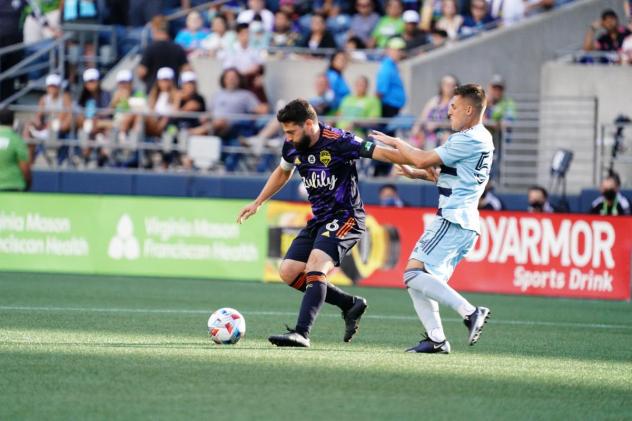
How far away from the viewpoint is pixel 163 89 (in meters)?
22.5

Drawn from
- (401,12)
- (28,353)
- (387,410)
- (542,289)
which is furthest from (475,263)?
(387,410)

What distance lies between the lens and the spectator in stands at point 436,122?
811 inches

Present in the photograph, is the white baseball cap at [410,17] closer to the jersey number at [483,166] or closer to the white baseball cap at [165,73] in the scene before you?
the white baseball cap at [165,73]

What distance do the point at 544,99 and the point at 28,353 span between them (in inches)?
546

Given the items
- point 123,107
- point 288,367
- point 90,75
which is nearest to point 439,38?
point 123,107

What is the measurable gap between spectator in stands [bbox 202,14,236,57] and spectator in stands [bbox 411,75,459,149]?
413 cm

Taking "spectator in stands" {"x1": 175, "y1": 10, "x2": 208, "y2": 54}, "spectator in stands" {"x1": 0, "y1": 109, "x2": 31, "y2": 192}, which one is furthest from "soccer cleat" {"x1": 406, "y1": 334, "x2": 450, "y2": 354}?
"spectator in stands" {"x1": 175, "y1": 10, "x2": 208, "y2": 54}

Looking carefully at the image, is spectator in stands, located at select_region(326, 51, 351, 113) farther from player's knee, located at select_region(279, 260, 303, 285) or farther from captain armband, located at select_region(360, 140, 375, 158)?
captain armband, located at select_region(360, 140, 375, 158)


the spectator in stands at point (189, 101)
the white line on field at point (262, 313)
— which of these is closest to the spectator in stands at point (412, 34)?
the spectator in stands at point (189, 101)

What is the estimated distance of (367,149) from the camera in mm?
9836

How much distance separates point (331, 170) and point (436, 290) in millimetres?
1222

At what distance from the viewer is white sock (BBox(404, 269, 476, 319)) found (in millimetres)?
9672

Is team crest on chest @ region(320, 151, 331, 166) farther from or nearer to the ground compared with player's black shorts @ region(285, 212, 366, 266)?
farther from the ground

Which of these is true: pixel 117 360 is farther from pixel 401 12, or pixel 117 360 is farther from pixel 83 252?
pixel 401 12
